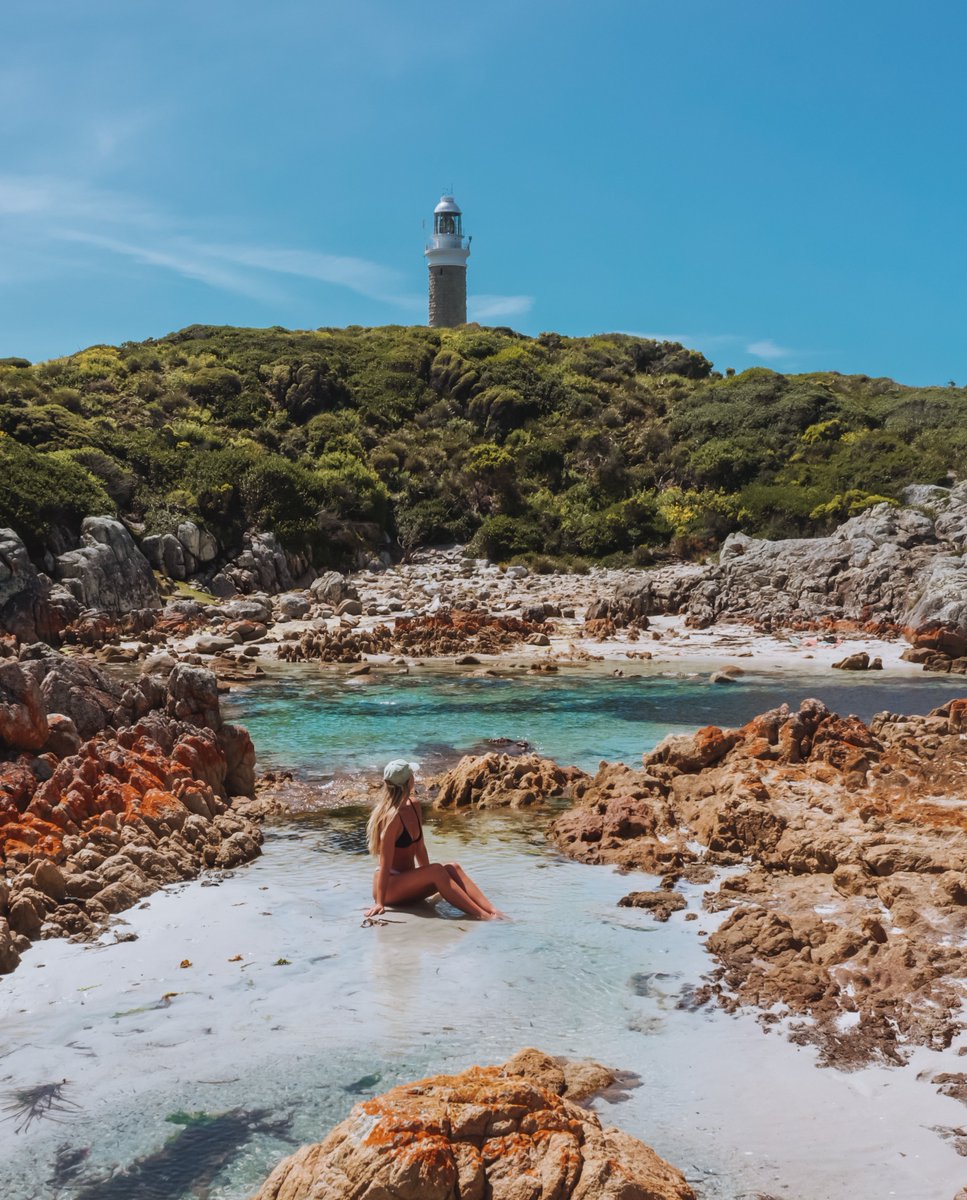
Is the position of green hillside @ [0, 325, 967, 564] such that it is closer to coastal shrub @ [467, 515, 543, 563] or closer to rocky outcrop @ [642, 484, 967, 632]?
coastal shrub @ [467, 515, 543, 563]

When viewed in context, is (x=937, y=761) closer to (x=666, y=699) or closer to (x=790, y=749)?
(x=790, y=749)

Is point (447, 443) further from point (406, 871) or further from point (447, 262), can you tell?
point (406, 871)

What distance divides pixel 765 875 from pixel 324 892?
12.6 feet

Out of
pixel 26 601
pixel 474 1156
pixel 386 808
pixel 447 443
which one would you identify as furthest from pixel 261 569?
pixel 474 1156

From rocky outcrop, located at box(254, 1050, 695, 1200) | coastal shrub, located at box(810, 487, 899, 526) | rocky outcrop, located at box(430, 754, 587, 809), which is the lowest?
rocky outcrop, located at box(430, 754, 587, 809)

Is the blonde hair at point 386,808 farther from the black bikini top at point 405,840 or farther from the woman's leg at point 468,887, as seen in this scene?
the woman's leg at point 468,887

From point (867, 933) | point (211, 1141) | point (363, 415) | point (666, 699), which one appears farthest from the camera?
point (363, 415)

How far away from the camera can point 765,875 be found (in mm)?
8906

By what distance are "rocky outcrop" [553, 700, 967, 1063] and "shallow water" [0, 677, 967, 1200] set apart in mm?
384

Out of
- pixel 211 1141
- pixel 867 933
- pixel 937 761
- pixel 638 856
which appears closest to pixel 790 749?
pixel 937 761

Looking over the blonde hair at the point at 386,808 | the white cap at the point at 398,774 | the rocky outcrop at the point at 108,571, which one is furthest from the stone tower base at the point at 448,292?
the white cap at the point at 398,774

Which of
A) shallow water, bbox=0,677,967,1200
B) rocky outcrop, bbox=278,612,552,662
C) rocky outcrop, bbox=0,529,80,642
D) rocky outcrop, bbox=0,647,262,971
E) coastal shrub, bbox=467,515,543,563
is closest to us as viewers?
shallow water, bbox=0,677,967,1200

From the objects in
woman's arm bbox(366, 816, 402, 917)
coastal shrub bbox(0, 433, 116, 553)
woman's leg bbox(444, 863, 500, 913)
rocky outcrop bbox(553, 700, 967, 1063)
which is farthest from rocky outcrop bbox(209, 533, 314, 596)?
woman's leg bbox(444, 863, 500, 913)

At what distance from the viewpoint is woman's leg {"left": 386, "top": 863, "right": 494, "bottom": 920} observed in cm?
806
